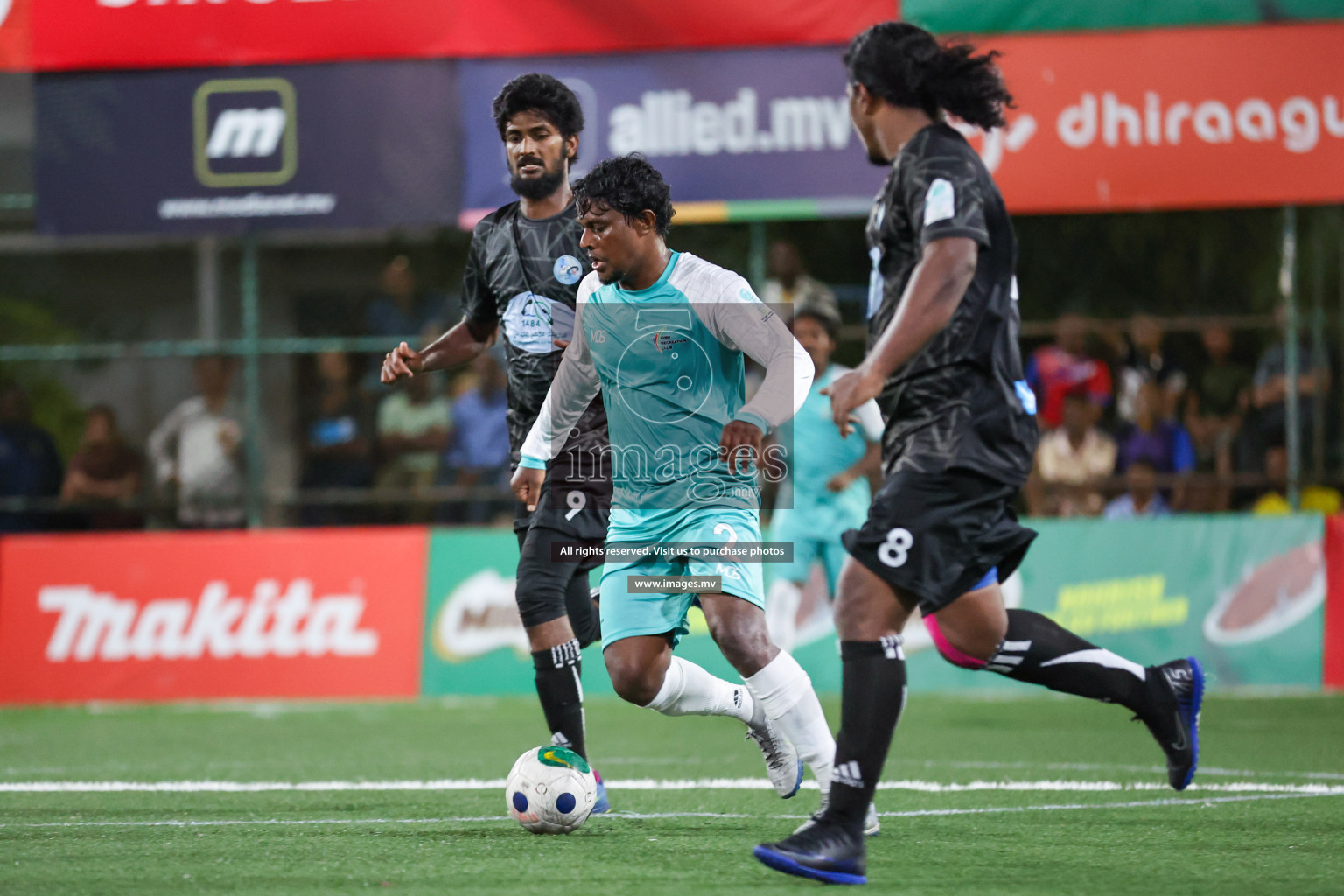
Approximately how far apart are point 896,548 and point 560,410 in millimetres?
1778

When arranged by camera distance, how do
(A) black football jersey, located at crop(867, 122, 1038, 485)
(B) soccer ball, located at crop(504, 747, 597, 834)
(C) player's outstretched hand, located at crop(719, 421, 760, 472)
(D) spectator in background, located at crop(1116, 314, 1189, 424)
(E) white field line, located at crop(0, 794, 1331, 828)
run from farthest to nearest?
(D) spectator in background, located at crop(1116, 314, 1189, 424), (E) white field line, located at crop(0, 794, 1331, 828), (B) soccer ball, located at crop(504, 747, 597, 834), (C) player's outstretched hand, located at crop(719, 421, 760, 472), (A) black football jersey, located at crop(867, 122, 1038, 485)

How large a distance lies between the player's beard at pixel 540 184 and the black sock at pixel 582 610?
4.84ft

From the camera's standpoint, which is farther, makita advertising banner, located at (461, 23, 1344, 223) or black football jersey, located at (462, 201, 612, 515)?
makita advertising banner, located at (461, 23, 1344, 223)

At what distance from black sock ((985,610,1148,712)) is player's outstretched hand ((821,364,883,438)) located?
130cm

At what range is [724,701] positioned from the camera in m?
5.99

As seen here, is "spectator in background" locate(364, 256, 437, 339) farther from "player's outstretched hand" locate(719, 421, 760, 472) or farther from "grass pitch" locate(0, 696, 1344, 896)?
"player's outstretched hand" locate(719, 421, 760, 472)

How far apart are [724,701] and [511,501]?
7.08 metres

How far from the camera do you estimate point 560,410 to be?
6.01m

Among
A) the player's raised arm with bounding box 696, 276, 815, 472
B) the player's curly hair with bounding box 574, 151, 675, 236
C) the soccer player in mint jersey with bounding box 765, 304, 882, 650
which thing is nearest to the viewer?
the player's raised arm with bounding box 696, 276, 815, 472

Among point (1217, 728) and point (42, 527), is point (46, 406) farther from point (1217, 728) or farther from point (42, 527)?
point (1217, 728)

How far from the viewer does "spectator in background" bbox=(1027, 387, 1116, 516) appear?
12.8 meters

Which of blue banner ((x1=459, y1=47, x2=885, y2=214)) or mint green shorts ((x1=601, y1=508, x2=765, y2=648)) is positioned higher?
blue banner ((x1=459, y1=47, x2=885, y2=214))

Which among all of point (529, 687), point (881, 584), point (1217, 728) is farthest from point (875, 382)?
point (529, 687)

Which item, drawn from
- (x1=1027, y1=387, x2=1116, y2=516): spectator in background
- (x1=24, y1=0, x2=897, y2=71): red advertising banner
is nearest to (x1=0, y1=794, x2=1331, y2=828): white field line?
(x1=1027, y1=387, x2=1116, y2=516): spectator in background
